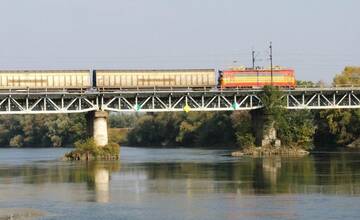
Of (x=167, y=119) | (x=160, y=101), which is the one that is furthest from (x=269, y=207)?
(x=167, y=119)

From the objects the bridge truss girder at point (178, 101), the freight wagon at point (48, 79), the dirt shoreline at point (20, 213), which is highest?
the freight wagon at point (48, 79)

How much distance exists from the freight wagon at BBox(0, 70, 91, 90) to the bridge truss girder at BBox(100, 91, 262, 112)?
12.2 ft

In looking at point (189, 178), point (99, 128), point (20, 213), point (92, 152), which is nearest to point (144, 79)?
point (99, 128)

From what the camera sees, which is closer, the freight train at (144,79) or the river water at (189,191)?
the river water at (189,191)

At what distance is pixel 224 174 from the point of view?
6962cm

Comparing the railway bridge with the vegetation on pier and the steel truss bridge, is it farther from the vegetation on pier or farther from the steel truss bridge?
the vegetation on pier

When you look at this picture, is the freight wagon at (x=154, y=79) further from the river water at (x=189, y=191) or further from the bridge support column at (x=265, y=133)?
the river water at (x=189, y=191)

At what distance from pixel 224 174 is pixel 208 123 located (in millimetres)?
89930

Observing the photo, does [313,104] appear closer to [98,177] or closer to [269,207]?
[98,177]

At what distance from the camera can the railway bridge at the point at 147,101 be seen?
102 meters

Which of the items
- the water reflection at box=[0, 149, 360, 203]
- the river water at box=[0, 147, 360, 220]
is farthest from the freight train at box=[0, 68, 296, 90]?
the river water at box=[0, 147, 360, 220]

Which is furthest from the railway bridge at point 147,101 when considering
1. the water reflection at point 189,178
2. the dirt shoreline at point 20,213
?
the dirt shoreline at point 20,213

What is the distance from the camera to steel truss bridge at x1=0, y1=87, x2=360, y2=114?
102 meters

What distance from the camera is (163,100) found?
366 feet
